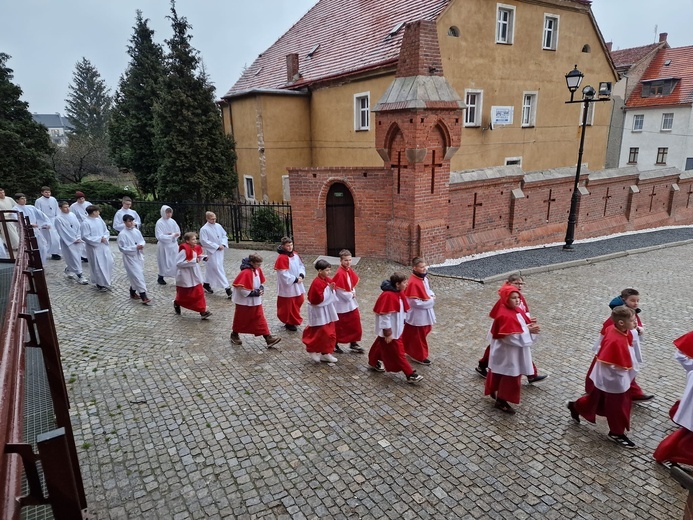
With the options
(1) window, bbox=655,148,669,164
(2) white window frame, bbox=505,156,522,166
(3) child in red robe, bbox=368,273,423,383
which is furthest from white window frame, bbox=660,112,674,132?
(3) child in red robe, bbox=368,273,423,383

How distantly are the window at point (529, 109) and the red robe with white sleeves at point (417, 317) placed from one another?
18.6 meters

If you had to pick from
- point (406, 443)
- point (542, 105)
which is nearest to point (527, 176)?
point (542, 105)

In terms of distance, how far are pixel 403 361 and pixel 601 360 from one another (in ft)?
7.85

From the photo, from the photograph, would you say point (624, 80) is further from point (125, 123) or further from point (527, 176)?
point (125, 123)

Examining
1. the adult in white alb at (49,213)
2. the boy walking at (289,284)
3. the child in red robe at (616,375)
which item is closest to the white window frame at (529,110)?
the boy walking at (289,284)

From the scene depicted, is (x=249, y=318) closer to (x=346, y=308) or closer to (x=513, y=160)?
(x=346, y=308)

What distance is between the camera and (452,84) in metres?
18.3

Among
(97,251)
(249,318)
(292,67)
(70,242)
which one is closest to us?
(249,318)

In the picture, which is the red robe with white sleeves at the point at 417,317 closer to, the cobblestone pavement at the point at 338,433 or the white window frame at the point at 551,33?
the cobblestone pavement at the point at 338,433

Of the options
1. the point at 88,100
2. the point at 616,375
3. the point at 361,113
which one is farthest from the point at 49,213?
the point at 88,100

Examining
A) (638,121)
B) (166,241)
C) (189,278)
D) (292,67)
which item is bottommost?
(189,278)

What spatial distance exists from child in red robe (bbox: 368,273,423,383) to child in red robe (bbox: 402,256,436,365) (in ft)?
0.68

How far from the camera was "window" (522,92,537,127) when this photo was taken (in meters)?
21.5

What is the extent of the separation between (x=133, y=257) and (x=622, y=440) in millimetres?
9180
